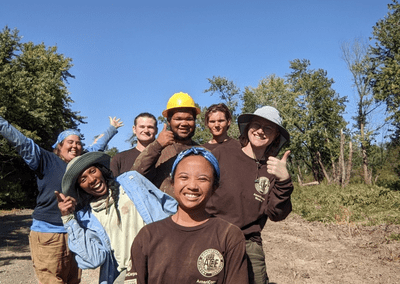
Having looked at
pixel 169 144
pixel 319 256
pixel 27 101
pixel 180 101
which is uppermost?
pixel 27 101

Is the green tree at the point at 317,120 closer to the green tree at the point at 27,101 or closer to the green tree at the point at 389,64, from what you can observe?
the green tree at the point at 389,64

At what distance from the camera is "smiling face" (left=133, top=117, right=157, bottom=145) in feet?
14.3

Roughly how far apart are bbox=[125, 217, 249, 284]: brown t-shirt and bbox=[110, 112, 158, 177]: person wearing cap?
2.11 m

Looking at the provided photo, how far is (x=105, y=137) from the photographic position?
17.2 ft

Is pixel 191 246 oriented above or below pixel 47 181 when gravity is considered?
below

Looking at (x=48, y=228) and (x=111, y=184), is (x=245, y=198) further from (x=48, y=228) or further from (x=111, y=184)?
(x=48, y=228)

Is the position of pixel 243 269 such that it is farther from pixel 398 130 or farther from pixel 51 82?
pixel 51 82

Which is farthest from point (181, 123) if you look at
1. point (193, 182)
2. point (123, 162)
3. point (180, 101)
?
point (193, 182)

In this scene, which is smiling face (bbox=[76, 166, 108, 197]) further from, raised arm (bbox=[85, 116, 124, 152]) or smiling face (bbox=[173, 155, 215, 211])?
raised arm (bbox=[85, 116, 124, 152])

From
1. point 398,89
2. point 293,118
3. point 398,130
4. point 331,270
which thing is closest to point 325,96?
point 293,118

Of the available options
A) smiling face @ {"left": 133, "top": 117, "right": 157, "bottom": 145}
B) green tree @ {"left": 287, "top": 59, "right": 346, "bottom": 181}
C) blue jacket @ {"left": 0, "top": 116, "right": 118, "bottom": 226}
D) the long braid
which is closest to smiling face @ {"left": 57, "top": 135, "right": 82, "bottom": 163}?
blue jacket @ {"left": 0, "top": 116, "right": 118, "bottom": 226}

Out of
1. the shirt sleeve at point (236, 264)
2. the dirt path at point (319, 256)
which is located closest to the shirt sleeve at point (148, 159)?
the shirt sleeve at point (236, 264)

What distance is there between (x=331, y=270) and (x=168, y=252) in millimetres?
6407

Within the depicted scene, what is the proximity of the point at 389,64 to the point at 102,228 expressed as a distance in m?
17.9
